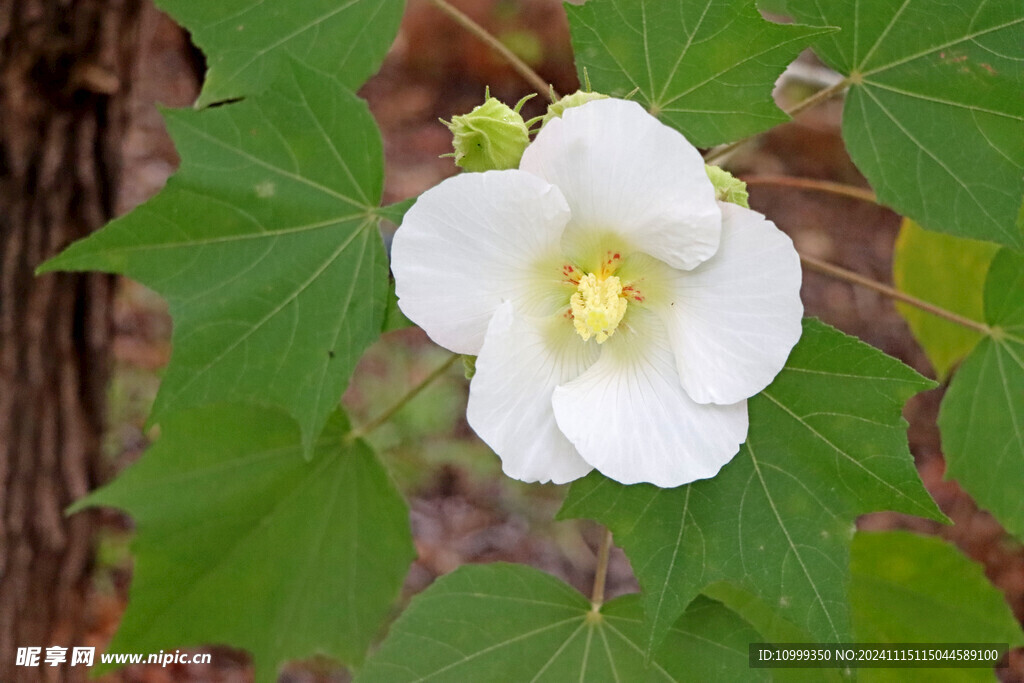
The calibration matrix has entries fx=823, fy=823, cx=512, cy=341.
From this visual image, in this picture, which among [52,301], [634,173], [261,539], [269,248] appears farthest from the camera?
[52,301]

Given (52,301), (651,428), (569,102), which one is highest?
(569,102)

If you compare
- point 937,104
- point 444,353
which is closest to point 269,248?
point 937,104

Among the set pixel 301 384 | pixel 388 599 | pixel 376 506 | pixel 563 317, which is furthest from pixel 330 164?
pixel 388 599

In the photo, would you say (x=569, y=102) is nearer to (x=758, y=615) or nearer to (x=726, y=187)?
(x=726, y=187)

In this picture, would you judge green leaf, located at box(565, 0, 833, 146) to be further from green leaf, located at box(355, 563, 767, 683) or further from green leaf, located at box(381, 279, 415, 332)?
green leaf, located at box(355, 563, 767, 683)

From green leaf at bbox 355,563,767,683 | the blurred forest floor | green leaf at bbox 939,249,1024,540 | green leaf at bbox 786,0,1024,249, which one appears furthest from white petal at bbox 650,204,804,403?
the blurred forest floor
